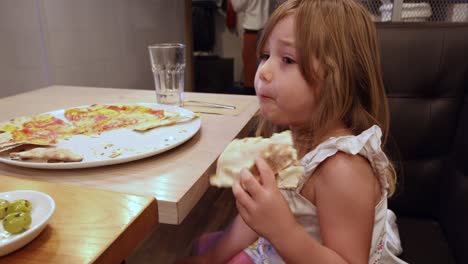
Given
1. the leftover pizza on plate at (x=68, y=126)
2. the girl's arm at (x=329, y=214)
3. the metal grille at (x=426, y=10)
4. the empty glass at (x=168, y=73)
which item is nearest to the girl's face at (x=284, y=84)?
the girl's arm at (x=329, y=214)

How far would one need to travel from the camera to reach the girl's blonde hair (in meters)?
0.65

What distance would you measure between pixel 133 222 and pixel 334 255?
0.33m

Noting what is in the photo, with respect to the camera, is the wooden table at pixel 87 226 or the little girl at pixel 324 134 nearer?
the wooden table at pixel 87 226

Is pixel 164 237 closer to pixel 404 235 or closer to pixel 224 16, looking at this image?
pixel 404 235

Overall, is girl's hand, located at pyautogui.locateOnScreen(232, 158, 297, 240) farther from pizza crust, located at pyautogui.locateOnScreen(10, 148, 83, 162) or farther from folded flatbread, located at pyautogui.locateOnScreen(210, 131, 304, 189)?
pizza crust, located at pyautogui.locateOnScreen(10, 148, 83, 162)

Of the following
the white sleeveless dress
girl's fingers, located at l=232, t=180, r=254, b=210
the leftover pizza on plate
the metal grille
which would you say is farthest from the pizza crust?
the metal grille

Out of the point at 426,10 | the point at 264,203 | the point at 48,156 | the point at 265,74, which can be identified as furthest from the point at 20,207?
the point at 426,10

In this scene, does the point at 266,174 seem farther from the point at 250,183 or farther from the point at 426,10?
the point at 426,10

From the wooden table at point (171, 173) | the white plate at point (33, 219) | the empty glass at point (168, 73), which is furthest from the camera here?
the empty glass at point (168, 73)

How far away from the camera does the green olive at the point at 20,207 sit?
44 centimetres

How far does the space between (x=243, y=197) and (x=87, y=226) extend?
246 millimetres

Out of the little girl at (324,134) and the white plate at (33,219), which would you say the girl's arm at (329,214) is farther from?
the white plate at (33,219)

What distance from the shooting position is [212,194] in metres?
2.39

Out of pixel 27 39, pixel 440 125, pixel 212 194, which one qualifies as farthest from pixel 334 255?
pixel 27 39
